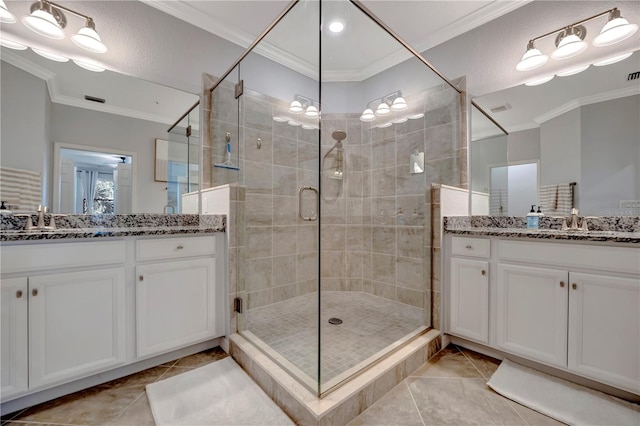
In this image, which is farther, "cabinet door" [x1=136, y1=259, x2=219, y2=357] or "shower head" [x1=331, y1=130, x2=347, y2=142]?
"shower head" [x1=331, y1=130, x2=347, y2=142]

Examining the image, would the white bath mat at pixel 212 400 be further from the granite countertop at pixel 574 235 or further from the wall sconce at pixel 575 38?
the wall sconce at pixel 575 38

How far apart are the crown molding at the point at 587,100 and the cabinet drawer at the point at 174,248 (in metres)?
2.58

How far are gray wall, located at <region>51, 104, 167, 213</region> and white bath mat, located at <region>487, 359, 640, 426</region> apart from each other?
2501 millimetres

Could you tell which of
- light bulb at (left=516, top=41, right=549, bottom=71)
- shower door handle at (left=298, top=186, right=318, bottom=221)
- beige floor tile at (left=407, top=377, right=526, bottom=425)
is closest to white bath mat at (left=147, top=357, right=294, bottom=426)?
beige floor tile at (left=407, top=377, right=526, bottom=425)

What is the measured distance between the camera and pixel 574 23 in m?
1.74

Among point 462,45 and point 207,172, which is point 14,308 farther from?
point 462,45

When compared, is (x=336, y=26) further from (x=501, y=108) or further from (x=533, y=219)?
(x=533, y=219)

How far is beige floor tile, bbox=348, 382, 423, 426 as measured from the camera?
46.5 inches

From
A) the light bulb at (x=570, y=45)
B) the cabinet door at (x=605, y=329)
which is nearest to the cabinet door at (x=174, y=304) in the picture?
the cabinet door at (x=605, y=329)

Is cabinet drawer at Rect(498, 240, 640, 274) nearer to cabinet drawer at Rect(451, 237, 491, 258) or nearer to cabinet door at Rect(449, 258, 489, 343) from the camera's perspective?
cabinet drawer at Rect(451, 237, 491, 258)

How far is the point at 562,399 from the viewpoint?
50.8 inches

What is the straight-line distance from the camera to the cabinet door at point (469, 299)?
1.66m

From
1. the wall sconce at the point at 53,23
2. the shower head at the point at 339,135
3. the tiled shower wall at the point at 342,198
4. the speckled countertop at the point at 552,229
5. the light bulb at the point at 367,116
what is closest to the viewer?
the speckled countertop at the point at 552,229

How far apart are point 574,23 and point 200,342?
335cm
